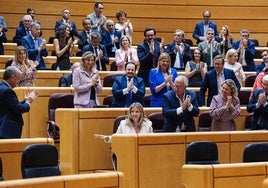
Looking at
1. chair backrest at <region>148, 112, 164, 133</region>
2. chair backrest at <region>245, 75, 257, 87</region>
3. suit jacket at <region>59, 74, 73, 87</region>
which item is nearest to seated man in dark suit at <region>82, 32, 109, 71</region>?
suit jacket at <region>59, 74, 73, 87</region>

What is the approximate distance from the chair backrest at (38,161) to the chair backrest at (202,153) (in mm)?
1169

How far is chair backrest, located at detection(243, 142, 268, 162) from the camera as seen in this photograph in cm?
641

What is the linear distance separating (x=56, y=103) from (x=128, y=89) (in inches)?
31.3

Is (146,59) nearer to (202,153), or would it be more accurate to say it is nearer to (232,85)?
(232,85)

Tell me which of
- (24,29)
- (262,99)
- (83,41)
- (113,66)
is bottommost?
(262,99)

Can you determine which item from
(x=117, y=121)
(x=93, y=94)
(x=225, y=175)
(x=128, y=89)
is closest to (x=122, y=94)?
(x=128, y=89)

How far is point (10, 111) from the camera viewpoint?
21.7ft

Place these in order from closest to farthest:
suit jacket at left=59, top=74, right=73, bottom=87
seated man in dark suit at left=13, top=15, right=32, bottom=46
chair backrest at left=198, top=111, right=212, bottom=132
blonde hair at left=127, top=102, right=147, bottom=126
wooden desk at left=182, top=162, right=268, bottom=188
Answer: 1. wooden desk at left=182, top=162, right=268, bottom=188
2. blonde hair at left=127, top=102, right=147, bottom=126
3. chair backrest at left=198, top=111, right=212, bottom=132
4. suit jacket at left=59, top=74, right=73, bottom=87
5. seated man in dark suit at left=13, top=15, right=32, bottom=46

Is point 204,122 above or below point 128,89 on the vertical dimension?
below

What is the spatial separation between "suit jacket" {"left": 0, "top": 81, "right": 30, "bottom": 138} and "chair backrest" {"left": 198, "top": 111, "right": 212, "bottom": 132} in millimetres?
2064

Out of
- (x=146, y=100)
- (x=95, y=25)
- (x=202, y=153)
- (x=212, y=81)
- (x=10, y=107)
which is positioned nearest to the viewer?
(x=202, y=153)

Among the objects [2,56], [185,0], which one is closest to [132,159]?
[2,56]

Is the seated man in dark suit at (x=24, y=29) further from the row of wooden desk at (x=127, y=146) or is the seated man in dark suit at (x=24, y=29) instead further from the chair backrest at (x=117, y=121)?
the chair backrest at (x=117, y=121)

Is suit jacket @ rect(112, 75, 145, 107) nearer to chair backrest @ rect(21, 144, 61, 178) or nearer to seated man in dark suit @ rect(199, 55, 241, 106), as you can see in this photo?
seated man in dark suit @ rect(199, 55, 241, 106)
